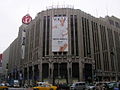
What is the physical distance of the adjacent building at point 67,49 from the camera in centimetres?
5856

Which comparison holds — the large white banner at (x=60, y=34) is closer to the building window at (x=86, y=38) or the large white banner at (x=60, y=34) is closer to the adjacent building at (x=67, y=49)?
the adjacent building at (x=67, y=49)

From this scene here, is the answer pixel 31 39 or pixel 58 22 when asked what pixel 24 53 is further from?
pixel 58 22

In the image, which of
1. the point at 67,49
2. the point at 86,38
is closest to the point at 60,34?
the point at 67,49

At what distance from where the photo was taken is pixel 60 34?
2389 inches

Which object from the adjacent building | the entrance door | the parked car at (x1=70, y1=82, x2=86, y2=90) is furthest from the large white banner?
the parked car at (x1=70, y1=82, x2=86, y2=90)

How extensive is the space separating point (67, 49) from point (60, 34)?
6.15 metres

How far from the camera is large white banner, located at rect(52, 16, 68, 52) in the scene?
59.5m

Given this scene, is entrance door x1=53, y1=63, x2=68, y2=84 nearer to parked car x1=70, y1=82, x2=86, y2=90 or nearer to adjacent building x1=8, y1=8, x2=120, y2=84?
adjacent building x1=8, y1=8, x2=120, y2=84

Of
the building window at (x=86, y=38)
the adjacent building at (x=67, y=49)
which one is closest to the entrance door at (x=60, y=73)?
the adjacent building at (x=67, y=49)

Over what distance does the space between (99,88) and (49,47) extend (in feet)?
137

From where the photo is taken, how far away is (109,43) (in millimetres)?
79312

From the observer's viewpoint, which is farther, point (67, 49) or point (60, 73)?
point (67, 49)

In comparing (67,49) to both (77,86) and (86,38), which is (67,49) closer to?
(86,38)

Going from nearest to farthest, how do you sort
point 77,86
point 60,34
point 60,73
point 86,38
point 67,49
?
1. point 77,86
2. point 60,73
3. point 67,49
4. point 60,34
5. point 86,38
